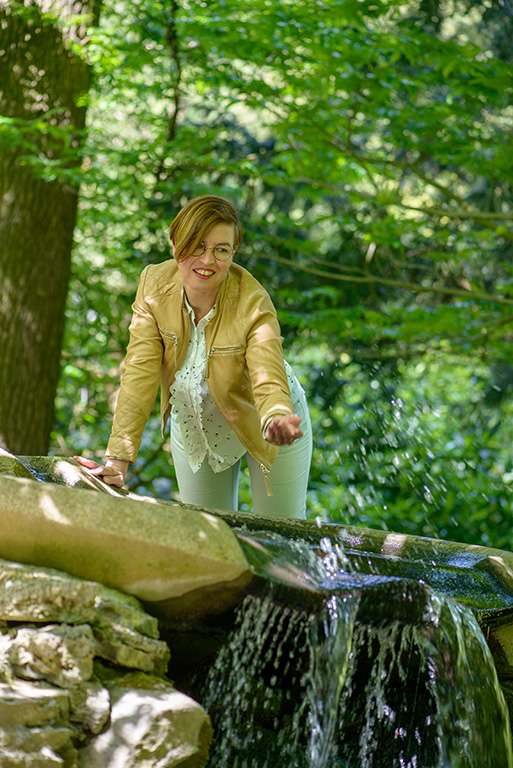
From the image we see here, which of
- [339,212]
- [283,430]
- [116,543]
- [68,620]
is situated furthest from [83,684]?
[339,212]

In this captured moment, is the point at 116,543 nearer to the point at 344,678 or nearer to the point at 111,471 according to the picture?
the point at 344,678

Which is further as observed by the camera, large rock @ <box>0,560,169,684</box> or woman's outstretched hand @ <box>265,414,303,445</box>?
woman's outstretched hand @ <box>265,414,303,445</box>

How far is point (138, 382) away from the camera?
3.98 meters

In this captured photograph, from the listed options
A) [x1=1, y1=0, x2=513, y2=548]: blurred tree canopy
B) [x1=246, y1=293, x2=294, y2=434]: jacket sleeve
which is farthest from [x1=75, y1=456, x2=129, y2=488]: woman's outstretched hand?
[x1=1, y1=0, x2=513, y2=548]: blurred tree canopy

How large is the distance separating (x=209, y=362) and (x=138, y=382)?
273mm

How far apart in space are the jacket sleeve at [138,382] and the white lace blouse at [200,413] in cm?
12

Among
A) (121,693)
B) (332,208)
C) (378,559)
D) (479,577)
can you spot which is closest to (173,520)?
(121,693)

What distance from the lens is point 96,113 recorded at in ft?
29.8

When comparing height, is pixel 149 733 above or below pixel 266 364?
below

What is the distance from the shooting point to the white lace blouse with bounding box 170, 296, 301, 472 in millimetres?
3998

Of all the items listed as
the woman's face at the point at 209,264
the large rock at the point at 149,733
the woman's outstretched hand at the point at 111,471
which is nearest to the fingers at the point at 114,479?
the woman's outstretched hand at the point at 111,471

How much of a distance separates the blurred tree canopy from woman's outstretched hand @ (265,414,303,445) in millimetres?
3291

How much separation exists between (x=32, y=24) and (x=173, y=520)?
4.70m

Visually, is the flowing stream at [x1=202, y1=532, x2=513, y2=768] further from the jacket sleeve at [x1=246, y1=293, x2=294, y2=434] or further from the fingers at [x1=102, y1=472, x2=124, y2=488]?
the fingers at [x1=102, y1=472, x2=124, y2=488]
